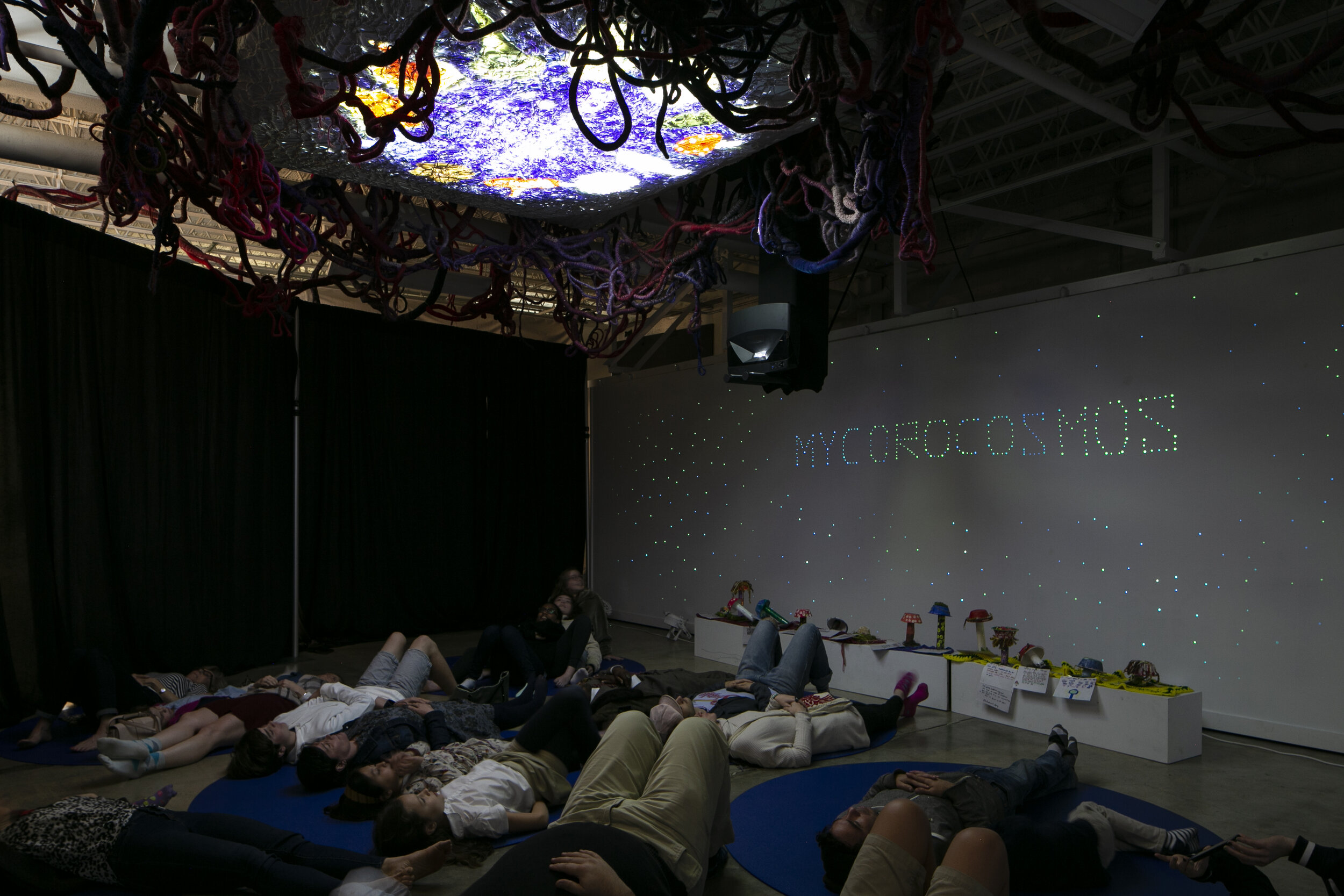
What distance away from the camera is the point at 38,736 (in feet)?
14.3

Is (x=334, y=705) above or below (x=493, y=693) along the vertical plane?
above

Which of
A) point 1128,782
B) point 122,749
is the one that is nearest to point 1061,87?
point 1128,782

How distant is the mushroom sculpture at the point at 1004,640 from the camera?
16.6 ft

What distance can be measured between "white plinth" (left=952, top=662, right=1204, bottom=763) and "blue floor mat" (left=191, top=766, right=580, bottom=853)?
265 centimetres

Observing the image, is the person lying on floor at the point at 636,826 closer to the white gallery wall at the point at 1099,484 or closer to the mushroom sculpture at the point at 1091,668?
the mushroom sculpture at the point at 1091,668

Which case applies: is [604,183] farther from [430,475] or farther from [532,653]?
A: [430,475]

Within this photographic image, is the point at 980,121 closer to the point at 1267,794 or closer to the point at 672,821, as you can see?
the point at 1267,794

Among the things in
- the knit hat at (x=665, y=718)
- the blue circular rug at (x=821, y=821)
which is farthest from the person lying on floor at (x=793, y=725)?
the blue circular rug at (x=821, y=821)

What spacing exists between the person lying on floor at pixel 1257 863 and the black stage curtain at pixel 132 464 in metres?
5.60

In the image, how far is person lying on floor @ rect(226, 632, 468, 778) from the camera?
13.0 feet

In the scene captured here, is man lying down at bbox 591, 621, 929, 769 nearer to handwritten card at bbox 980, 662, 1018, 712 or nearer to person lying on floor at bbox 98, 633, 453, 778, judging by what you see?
handwritten card at bbox 980, 662, 1018, 712

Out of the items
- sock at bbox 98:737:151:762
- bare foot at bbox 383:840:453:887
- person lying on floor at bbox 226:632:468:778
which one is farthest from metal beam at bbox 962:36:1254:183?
sock at bbox 98:737:151:762

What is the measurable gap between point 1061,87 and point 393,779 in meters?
4.80

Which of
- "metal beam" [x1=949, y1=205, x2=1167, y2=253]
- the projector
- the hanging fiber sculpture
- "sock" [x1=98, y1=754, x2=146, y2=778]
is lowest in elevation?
"sock" [x1=98, y1=754, x2=146, y2=778]
